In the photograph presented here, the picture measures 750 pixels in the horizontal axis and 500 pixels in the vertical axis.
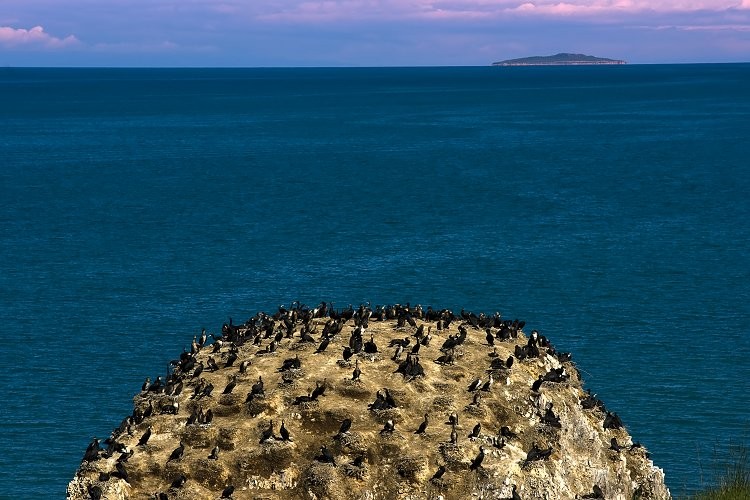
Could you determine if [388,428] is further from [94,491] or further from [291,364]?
[94,491]

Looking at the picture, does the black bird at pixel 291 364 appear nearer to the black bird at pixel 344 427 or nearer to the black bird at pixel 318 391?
the black bird at pixel 318 391

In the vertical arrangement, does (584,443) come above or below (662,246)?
above

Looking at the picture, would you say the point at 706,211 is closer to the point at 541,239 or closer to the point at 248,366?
the point at 541,239

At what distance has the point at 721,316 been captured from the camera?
118312mm

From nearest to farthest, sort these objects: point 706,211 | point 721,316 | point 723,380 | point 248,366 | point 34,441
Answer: point 248,366 < point 34,441 < point 723,380 < point 721,316 < point 706,211

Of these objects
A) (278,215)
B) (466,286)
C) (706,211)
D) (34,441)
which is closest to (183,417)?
(34,441)

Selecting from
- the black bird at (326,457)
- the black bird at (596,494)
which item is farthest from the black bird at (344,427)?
the black bird at (596,494)

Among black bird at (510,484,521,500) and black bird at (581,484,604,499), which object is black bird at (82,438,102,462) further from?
black bird at (581,484,604,499)

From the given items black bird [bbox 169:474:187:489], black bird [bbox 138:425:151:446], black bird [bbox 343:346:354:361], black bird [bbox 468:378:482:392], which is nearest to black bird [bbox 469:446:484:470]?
black bird [bbox 468:378:482:392]

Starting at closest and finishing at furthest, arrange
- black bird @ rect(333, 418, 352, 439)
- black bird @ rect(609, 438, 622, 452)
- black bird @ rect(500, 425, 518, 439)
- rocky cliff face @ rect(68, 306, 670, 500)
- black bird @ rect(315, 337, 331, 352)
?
rocky cliff face @ rect(68, 306, 670, 500), black bird @ rect(333, 418, 352, 439), black bird @ rect(500, 425, 518, 439), black bird @ rect(315, 337, 331, 352), black bird @ rect(609, 438, 622, 452)

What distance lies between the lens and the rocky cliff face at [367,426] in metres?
47.4

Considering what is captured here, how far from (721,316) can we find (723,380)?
77.7 ft

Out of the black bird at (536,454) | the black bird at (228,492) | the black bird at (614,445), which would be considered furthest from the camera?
the black bird at (614,445)

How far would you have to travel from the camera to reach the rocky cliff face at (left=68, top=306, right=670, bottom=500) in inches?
1865
